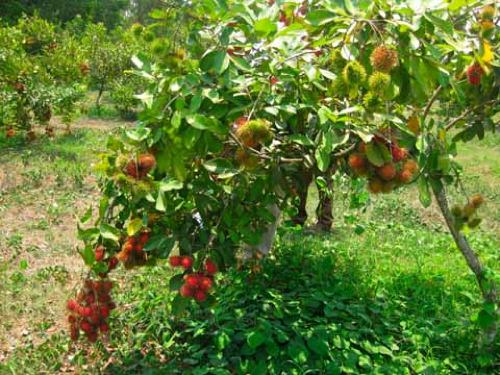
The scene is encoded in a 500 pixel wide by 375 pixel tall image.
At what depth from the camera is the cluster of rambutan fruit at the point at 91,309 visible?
2232 millimetres

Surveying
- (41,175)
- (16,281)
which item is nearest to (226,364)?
(16,281)

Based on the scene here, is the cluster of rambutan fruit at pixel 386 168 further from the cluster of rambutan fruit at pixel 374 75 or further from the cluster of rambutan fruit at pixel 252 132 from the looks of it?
the cluster of rambutan fruit at pixel 252 132

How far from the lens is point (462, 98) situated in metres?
1.63

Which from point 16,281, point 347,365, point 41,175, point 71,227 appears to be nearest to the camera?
point 347,365

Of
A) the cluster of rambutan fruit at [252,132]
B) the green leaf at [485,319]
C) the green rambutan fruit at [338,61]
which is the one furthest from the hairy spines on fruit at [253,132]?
the green leaf at [485,319]

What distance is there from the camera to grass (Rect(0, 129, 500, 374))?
8.14 ft

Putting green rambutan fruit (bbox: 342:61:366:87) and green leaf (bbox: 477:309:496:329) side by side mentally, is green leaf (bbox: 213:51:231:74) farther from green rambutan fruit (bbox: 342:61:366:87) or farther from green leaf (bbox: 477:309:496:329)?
green leaf (bbox: 477:309:496:329)

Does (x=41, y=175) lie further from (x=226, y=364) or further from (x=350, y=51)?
(x=350, y=51)

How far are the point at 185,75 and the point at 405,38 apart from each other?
72 centimetres

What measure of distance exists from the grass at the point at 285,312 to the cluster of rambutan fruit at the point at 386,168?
3.22 feet

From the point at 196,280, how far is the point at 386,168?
0.77m

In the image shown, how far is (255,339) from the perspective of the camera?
2432 millimetres

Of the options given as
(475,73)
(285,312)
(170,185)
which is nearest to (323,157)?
(170,185)

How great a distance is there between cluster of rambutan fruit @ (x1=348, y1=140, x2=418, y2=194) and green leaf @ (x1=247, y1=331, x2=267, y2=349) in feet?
3.23
